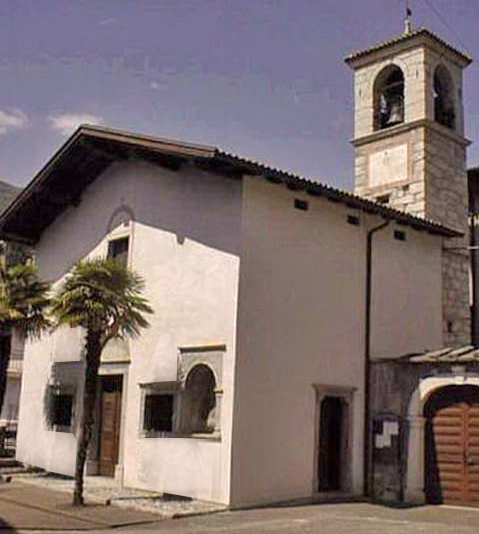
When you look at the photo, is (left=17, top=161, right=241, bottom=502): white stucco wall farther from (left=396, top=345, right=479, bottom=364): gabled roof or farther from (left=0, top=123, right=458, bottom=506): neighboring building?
(left=396, top=345, right=479, bottom=364): gabled roof

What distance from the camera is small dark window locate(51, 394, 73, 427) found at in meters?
18.7

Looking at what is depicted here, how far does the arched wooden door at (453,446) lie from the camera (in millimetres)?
14703

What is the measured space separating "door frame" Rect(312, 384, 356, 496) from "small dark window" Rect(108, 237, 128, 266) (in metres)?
5.88

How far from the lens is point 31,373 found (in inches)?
805

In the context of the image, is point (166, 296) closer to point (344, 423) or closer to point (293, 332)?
point (293, 332)

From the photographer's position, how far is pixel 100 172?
63.4 ft

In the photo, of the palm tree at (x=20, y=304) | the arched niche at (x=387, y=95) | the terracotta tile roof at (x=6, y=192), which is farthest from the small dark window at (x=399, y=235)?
the terracotta tile roof at (x=6, y=192)

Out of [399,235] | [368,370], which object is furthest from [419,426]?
[399,235]

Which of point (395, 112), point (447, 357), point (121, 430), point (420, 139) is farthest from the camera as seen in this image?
point (395, 112)

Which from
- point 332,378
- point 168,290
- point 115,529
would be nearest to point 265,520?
point 115,529

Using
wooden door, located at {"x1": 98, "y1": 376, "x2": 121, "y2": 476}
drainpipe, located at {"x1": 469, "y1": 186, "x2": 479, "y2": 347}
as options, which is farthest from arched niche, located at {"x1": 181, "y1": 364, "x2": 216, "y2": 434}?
drainpipe, located at {"x1": 469, "y1": 186, "x2": 479, "y2": 347}

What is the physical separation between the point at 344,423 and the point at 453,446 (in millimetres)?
2277

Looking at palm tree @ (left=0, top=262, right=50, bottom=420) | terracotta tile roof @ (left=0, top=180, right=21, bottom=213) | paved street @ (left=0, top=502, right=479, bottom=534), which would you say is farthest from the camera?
terracotta tile roof @ (left=0, top=180, right=21, bottom=213)

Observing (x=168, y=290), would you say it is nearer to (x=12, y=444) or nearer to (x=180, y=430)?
(x=180, y=430)
